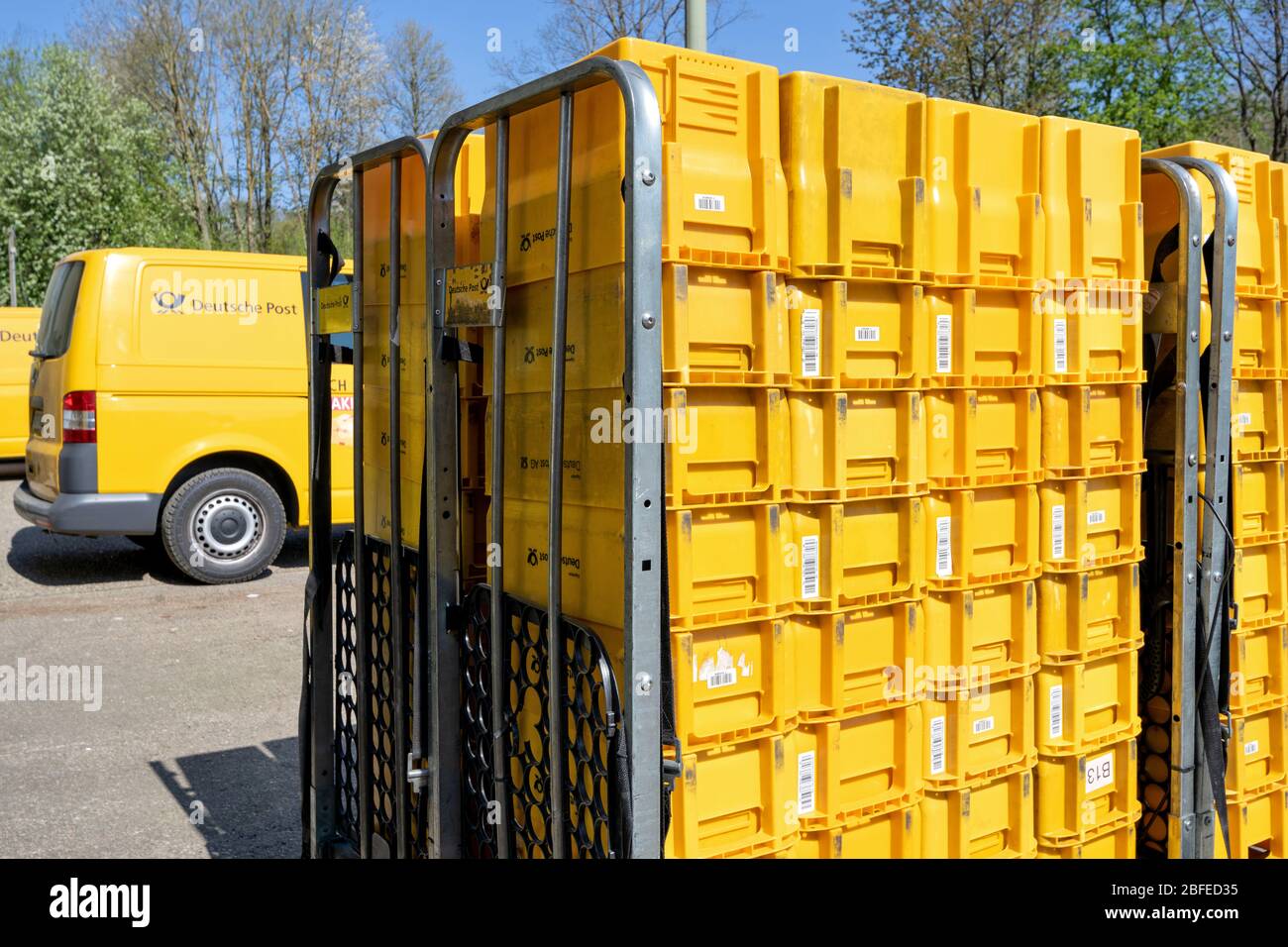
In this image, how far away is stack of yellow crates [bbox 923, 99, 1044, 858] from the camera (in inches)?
142

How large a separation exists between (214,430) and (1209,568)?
8.46 metres

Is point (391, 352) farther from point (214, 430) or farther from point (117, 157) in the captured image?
point (117, 157)

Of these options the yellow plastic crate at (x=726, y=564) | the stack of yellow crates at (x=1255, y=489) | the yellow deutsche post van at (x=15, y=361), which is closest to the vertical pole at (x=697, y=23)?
the stack of yellow crates at (x=1255, y=489)

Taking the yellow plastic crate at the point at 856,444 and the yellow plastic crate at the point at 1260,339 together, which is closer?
the yellow plastic crate at the point at 856,444

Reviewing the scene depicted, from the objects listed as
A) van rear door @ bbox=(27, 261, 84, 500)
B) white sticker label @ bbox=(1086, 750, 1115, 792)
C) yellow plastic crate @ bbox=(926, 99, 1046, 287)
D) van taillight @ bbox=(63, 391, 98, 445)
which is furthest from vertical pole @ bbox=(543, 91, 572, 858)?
van rear door @ bbox=(27, 261, 84, 500)

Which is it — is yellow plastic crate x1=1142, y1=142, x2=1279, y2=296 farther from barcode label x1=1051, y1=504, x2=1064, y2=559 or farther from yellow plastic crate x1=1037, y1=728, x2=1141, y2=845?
yellow plastic crate x1=1037, y1=728, x2=1141, y2=845

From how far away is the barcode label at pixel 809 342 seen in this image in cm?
323

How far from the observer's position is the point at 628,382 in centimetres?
273

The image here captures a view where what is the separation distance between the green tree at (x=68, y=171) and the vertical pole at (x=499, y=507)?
31392 millimetres

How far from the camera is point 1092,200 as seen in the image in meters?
3.96

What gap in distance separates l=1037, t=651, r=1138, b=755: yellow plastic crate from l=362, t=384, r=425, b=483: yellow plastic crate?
2.18 meters

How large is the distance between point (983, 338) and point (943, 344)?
19 centimetres

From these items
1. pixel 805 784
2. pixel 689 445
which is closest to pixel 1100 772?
pixel 805 784

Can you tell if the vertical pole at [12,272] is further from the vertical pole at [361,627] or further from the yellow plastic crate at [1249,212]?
the yellow plastic crate at [1249,212]
